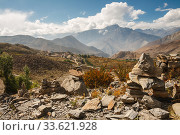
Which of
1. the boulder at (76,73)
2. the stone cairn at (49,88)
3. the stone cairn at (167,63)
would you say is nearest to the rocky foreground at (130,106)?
the stone cairn at (49,88)

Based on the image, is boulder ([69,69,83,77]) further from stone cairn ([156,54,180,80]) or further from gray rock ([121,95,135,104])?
stone cairn ([156,54,180,80])

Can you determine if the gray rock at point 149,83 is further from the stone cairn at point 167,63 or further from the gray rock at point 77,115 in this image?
the stone cairn at point 167,63

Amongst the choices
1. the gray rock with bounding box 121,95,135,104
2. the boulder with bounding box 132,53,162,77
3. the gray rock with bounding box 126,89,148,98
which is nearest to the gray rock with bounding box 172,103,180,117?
the gray rock with bounding box 126,89,148,98

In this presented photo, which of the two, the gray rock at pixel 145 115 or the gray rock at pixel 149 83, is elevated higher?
the gray rock at pixel 149 83

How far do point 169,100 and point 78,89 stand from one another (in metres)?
5.00

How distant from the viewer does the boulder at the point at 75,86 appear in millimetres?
7978

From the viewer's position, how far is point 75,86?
8.23 meters

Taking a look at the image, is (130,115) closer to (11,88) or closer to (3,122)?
(3,122)

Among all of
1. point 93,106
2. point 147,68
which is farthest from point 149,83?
point 93,106

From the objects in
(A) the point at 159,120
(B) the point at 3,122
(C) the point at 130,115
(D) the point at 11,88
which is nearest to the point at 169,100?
(A) the point at 159,120

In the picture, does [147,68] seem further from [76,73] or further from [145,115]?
[76,73]

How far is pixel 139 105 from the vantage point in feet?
17.0

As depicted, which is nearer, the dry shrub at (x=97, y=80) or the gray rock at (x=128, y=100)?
the gray rock at (x=128, y=100)

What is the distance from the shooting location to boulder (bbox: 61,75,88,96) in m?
7.98
